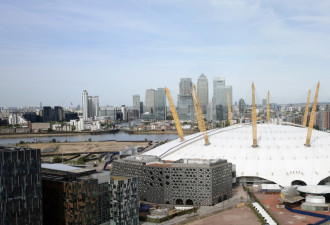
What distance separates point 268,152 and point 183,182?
1304cm

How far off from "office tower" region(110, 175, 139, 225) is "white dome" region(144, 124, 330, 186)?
1573 cm

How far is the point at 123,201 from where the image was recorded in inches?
1268

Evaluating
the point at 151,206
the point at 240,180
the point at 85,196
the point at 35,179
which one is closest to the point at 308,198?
the point at 240,180

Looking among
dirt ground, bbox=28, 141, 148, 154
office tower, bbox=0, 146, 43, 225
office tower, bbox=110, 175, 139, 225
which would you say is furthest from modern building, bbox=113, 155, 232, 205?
dirt ground, bbox=28, 141, 148, 154

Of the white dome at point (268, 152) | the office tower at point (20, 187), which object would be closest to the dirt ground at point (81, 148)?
the white dome at point (268, 152)

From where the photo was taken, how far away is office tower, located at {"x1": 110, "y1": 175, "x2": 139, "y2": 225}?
105ft

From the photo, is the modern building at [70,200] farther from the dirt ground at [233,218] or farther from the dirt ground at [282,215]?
the dirt ground at [282,215]

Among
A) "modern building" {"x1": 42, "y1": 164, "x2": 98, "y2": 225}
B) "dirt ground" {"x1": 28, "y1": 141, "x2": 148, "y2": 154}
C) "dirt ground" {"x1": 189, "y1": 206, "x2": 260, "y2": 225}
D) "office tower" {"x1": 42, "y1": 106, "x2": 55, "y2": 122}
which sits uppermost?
"office tower" {"x1": 42, "y1": 106, "x2": 55, "y2": 122}

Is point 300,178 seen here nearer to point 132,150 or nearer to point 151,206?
point 151,206

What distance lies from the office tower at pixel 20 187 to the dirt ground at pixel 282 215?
67.3 feet

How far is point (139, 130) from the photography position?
501 feet

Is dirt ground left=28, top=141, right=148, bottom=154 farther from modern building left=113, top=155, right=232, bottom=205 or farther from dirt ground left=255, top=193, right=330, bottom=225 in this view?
dirt ground left=255, top=193, right=330, bottom=225

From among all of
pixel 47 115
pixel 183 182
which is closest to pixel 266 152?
pixel 183 182

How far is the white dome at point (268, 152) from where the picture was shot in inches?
1791
